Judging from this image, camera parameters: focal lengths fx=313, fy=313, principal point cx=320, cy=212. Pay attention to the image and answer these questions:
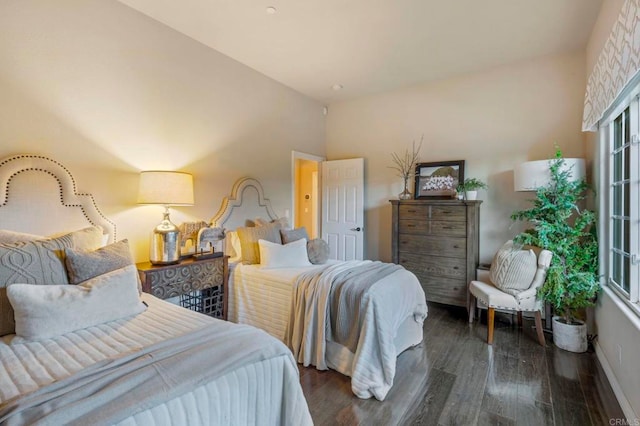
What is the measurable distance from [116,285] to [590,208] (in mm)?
4083

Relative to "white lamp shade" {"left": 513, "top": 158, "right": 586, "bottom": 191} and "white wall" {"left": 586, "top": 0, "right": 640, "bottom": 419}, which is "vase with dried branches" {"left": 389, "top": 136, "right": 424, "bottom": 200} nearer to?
"white lamp shade" {"left": 513, "top": 158, "right": 586, "bottom": 191}

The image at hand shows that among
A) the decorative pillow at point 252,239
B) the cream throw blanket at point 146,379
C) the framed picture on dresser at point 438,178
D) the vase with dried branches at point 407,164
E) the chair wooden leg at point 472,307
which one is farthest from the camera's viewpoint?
the vase with dried branches at point 407,164

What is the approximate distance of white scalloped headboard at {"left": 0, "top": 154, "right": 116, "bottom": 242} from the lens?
6.86 feet

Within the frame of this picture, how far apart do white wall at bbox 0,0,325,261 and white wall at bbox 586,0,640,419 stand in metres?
3.40

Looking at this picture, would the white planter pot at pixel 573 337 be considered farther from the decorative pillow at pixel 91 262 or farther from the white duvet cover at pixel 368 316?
the decorative pillow at pixel 91 262

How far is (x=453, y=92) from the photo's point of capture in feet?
13.5

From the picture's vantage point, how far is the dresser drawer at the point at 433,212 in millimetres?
3695

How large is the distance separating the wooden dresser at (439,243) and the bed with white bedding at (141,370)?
2.80 metres

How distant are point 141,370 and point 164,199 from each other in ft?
→ 5.62

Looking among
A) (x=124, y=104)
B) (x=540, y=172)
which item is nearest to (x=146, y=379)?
(x=124, y=104)

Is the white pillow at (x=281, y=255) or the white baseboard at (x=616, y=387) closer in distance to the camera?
the white baseboard at (x=616, y=387)

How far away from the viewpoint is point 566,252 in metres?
2.89

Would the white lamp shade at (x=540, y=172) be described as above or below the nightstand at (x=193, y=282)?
above

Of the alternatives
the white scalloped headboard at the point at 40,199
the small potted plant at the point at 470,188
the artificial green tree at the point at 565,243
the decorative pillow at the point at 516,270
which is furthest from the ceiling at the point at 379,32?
the decorative pillow at the point at 516,270
